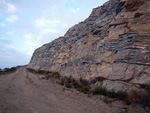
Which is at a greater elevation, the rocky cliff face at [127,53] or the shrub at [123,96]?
the rocky cliff face at [127,53]

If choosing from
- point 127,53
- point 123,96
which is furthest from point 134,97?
point 127,53

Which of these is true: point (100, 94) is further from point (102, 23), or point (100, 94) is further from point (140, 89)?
point (102, 23)

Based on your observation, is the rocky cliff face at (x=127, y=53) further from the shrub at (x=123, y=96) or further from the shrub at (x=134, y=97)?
the shrub at (x=134, y=97)

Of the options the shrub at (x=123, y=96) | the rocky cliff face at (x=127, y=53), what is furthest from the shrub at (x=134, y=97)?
the rocky cliff face at (x=127, y=53)

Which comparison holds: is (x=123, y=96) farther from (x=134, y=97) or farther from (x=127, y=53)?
(x=127, y=53)

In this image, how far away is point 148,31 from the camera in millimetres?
8000

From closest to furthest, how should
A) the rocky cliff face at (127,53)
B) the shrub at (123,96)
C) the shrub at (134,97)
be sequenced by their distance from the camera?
the shrub at (134,97)
the shrub at (123,96)
the rocky cliff face at (127,53)

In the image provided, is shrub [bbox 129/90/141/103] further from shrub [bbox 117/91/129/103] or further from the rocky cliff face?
the rocky cliff face

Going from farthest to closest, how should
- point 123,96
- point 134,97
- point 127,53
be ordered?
point 127,53 < point 123,96 < point 134,97

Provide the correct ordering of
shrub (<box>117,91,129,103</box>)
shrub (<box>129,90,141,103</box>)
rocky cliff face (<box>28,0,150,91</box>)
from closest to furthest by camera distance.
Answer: shrub (<box>129,90,141,103</box>) < shrub (<box>117,91,129,103</box>) < rocky cliff face (<box>28,0,150,91</box>)

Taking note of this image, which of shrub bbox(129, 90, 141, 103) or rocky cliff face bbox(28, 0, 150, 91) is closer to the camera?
shrub bbox(129, 90, 141, 103)

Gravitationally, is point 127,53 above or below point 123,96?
above

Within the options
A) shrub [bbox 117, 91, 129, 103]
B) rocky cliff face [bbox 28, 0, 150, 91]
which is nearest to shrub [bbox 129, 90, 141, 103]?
shrub [bbox 117, 91, 129, 103]

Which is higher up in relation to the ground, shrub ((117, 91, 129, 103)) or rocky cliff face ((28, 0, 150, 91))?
rocky cliff face ((28, 0, 150, 91))
